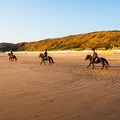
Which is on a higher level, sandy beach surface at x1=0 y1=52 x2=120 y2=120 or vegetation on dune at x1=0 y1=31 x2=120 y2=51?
vegetation on dune at x1=0 y1=31 x2=120 y2=51

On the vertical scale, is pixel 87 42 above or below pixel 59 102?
above

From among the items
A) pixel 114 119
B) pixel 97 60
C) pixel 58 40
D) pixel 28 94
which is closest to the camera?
pixel 114 119

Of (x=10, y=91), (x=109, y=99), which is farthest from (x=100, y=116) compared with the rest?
(x=10, y=91)

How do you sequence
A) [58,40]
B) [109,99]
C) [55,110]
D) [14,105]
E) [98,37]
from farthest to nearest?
[58,40]
[98,37]
[109,99]
[14,105]
[55,110]

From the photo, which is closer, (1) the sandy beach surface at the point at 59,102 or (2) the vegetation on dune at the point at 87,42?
(1) the sandy beach surface at the point at 59,102

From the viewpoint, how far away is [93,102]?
9.17 metres

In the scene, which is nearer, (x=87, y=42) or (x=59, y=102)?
(x=59, y=102)

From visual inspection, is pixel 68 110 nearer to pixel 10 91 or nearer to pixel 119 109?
pixel 119 109

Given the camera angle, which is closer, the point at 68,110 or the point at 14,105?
the point at 68,110

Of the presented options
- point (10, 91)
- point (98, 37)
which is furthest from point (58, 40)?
point (10, 91)

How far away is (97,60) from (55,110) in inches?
700

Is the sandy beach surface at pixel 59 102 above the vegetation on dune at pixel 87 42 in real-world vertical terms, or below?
below

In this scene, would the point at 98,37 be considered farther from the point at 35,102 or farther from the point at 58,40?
the point at 35,102

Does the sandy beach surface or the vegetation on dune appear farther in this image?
the vegetation on dune
